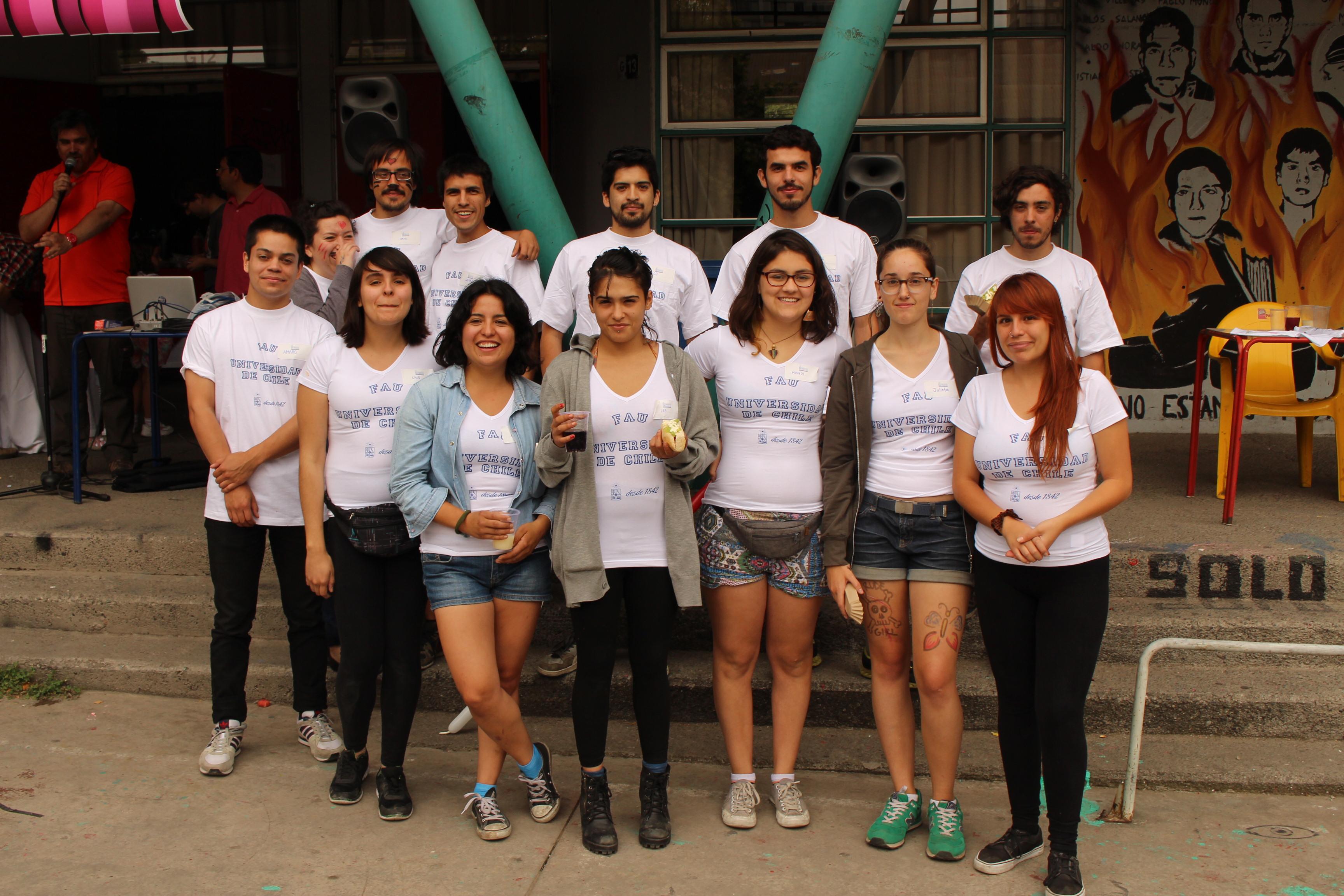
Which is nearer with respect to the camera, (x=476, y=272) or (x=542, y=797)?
(x=542, y=797)

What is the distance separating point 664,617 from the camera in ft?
11.3

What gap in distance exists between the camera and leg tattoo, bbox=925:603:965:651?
10.9 ft

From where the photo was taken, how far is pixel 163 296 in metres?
6.41

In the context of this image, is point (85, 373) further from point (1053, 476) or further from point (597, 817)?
point (1053, 476)

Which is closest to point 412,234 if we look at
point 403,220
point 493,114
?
point 403,220

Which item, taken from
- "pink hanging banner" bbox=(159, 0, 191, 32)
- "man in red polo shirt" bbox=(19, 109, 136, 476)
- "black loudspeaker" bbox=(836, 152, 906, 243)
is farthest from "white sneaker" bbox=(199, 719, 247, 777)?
"black loudspeaker" bbox=(836, 152, 906, 243)

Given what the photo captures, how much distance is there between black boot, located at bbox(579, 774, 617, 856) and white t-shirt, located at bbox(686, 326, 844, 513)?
3.18 feet

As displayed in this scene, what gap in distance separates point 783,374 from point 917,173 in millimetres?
5377

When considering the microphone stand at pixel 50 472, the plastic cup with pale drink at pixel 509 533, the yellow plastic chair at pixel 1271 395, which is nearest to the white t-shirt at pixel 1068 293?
the plastic cup with pale drink at pixel 509 533

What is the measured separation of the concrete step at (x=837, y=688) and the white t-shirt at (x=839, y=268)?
4.72ft

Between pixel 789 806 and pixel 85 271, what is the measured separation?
5260 mm

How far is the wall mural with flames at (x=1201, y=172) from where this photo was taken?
777 centimetres

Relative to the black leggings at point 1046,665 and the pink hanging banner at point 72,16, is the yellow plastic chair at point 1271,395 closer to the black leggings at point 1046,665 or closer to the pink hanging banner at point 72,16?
the black leggings at point 1046,665

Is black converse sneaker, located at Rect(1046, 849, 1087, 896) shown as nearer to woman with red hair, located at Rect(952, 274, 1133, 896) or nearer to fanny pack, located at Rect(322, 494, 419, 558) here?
woman with red hair, located at Rect(952, 274, 1133, 896)
